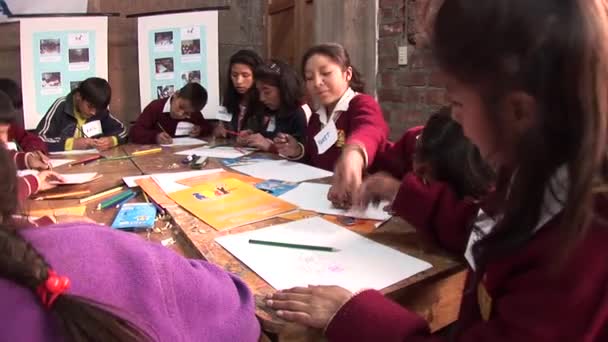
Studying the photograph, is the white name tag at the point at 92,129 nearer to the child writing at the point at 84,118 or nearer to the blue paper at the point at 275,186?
the child writing at the point at 84,118

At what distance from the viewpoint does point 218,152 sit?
2020mm

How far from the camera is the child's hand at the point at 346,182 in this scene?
3.53ft

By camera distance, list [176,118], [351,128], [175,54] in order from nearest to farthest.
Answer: [351,128]
[176,118]
[175,54]

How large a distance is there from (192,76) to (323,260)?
3.05 metres

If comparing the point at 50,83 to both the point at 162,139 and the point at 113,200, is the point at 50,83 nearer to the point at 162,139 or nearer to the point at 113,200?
the point at 162,139

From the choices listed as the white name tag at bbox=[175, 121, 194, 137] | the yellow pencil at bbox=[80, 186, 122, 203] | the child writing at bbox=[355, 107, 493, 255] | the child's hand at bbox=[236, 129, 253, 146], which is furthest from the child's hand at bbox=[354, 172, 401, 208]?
the white name tag at bbox=[175, 121, 194, 137]

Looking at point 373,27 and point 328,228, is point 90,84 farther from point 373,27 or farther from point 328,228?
point 328,228

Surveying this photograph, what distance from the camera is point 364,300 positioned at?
2.09 feet

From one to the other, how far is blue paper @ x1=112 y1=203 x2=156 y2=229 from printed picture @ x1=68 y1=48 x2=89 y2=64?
2.69 metres

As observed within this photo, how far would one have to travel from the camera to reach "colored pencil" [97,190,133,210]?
1221 millimetres

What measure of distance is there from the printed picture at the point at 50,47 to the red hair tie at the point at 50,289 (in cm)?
347

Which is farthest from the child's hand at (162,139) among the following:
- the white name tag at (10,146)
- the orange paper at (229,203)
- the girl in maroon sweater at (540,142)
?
the girl in maroon sweater at (540,142)

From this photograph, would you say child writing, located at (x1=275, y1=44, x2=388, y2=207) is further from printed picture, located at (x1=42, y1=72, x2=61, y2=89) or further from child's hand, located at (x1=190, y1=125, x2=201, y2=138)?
printed picture, located at (x1=42, y1=72, x2=61, y2=89)

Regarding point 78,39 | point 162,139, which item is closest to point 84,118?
point 162,139
